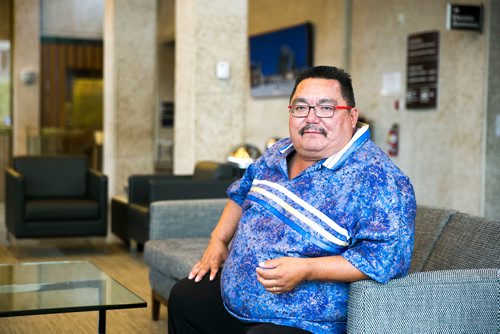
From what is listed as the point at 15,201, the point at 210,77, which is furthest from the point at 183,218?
the point at 210,77

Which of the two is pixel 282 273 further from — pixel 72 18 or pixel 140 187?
pixel 72 18

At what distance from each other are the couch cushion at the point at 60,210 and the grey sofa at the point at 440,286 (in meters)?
3.02

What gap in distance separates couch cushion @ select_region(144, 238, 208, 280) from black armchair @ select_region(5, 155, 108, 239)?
2.45 m

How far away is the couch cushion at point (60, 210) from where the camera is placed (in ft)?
22.2

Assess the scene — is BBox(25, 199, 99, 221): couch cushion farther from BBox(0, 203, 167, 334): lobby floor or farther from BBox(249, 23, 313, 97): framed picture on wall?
BBox(249, 23, 313, 97): framed picture on wall

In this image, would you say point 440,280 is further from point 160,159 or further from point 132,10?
point 160,159

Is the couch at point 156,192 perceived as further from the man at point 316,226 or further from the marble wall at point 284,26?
the marble wall at point 284,26

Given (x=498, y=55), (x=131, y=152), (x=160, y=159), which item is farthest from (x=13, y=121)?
(x=498, y=55)

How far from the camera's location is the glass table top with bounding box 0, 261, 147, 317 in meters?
3.57

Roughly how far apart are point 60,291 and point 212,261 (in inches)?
47.5

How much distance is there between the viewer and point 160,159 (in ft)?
54.3

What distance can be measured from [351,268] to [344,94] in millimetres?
641

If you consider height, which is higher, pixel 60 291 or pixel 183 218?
pixel 183 218

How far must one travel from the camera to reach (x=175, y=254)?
4180 millimetres
